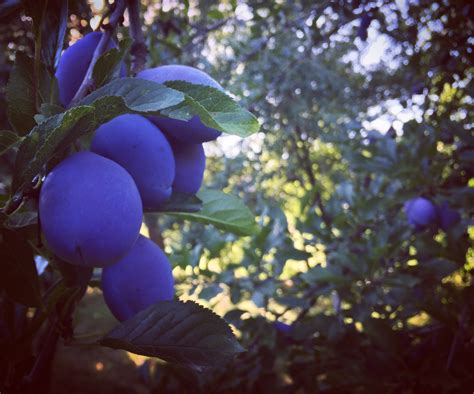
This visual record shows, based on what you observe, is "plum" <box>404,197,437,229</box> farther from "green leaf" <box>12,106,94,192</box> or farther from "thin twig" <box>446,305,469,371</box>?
"green leaf" <box>12,106,94,192</box>

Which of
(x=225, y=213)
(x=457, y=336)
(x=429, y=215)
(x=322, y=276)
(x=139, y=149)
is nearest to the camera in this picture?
(x=139, y=149)

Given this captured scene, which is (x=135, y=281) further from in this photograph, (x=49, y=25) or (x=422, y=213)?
(x=422, y=213)

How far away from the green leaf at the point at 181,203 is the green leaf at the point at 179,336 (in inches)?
5.6

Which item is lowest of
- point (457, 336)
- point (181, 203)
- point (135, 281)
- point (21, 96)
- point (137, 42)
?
point (457, 336)

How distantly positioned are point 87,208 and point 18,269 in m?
0.11

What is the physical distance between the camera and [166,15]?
1.54 meters

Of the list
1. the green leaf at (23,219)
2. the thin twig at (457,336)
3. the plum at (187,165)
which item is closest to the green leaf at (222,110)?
the plum at (187,165)

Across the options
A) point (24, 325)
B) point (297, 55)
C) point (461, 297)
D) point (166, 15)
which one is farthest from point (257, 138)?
point (24, 325)

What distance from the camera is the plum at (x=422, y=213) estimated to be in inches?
62.7

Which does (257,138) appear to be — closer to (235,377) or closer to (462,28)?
(462,28)

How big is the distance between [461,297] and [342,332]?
36cm

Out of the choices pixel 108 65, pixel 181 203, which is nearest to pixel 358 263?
pixel 181 203

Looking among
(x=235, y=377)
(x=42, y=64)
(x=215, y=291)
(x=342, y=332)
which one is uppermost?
(x=42, y=64)

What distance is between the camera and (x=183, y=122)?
51 centimetres
